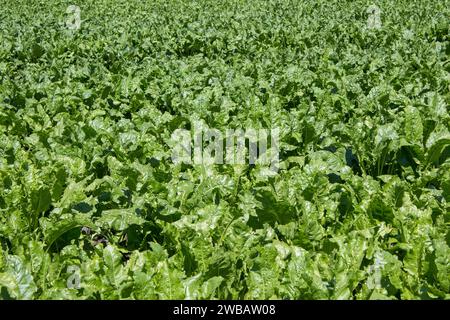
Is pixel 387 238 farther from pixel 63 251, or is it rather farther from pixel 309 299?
pixel 63 251

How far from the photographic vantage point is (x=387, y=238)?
3373mm

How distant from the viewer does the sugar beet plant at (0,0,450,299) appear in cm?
293

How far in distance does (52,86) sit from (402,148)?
4193mm

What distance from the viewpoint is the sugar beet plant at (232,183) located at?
2930 mm

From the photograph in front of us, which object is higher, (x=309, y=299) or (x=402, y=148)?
(x=402, y=148)

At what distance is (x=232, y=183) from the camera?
3.89 metres

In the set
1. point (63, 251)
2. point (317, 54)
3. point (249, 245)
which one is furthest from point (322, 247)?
point (317, 54)

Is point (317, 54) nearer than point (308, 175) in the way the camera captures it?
No

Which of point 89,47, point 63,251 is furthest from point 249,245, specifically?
point 89,47

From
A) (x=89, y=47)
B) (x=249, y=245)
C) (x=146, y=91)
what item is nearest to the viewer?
(x=249, y=245)

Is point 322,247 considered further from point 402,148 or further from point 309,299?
point 402,148

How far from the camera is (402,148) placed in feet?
14.5
